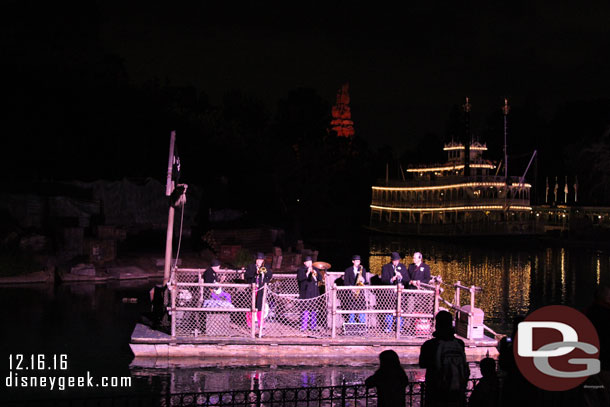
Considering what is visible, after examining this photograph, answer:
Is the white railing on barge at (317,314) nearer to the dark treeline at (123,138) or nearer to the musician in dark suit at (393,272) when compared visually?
the musician in dark suit at (393,272)

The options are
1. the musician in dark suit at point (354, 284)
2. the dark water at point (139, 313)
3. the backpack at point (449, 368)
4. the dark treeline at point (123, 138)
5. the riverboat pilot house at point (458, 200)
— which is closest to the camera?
the backpack at point (449, 368)

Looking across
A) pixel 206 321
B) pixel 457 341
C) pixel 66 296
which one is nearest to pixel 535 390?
pixel 457 341

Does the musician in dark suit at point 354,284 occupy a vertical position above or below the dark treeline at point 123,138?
below

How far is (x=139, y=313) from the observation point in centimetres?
2111

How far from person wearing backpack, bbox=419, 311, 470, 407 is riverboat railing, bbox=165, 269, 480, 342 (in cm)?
666

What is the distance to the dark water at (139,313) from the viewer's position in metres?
13.8

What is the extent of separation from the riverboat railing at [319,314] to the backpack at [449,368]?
22.1 ft

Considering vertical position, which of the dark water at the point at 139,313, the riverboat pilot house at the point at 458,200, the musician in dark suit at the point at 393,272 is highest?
the riverboat pilot house at the point at 458,200

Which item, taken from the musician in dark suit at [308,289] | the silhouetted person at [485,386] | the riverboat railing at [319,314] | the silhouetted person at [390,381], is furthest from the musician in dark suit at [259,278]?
the silhouetted person at [485,386]

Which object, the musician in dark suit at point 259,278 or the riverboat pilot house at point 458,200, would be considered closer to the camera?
the musician in dark suit at point 259,278

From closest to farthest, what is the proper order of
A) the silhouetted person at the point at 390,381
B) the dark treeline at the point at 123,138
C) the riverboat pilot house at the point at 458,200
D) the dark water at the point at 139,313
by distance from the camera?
the silhouetted person at the point at 390,381 < the dark water at the point at 139,313 < the dark treeline at the point at 123,138 < the riverboat pilot house at the point at 458,200

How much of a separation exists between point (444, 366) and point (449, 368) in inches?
2.4

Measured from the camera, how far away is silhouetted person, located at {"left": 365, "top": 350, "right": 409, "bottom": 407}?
25.0ft

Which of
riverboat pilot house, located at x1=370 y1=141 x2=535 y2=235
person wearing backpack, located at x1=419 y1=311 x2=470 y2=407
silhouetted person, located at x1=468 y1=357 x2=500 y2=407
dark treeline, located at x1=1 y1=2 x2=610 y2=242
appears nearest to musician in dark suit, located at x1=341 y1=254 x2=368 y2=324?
person wearing backpack, located at x1=419 y1=311 x2=470 y2=407
